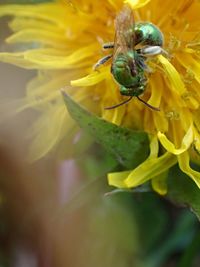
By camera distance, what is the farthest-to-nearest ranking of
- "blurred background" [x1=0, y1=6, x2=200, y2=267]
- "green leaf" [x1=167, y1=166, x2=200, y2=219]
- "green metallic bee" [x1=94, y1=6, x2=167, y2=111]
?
"blurred background" [x1=0, y1=6, x2=200, y2=267] < "green leaf" [x1=167, y1=166, x2=200, y2=219] < "green metallic bee" [x1=94, y1=6, x2=167, y2=111]

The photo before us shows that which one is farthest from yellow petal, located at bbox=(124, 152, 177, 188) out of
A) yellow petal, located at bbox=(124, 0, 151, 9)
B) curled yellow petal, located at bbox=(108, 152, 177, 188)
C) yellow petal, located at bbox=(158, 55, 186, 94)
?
yellow petal, located at bbox=(124, 0, 151, 9)

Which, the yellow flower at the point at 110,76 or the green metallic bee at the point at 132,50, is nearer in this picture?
the green metallic bee at the point at 132,50

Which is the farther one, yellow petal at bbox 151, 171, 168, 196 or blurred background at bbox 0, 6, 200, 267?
blurred background at bbox 0, 6, 200, 267

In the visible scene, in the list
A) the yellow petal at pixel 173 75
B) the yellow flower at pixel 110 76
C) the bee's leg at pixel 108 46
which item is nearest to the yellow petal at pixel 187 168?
the yellow flower at pixel 110 76

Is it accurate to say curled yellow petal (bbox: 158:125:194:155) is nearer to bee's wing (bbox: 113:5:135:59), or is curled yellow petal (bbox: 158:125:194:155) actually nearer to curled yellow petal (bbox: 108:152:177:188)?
curled yellow petal (bbox: 108:152:177:188)

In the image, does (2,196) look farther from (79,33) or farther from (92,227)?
(79,33)

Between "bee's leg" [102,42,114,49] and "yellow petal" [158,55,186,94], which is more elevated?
"bee's leg" [102,42,114,49]

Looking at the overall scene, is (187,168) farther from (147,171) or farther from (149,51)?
(149,51)

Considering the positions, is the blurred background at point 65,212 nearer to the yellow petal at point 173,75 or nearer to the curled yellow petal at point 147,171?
the curled yellow petal at point 147,171
